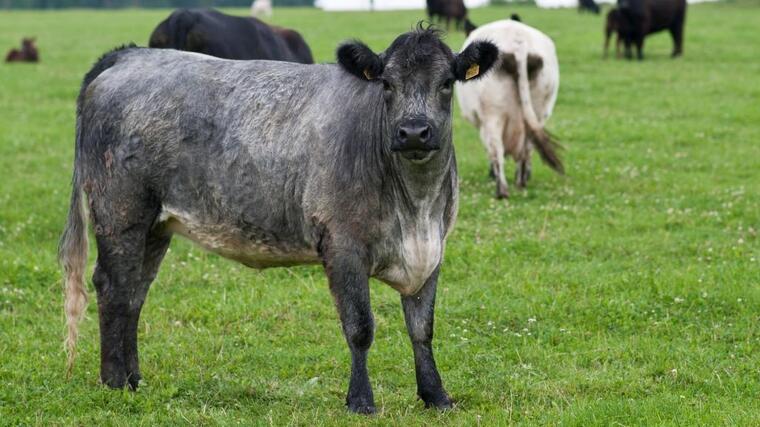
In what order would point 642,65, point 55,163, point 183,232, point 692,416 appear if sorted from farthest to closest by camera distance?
1. point 642,65
2. point 55,163
3. point 183,232
4. point 692,416

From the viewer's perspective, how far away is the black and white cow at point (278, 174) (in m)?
6.46

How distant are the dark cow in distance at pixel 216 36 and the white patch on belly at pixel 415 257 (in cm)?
675

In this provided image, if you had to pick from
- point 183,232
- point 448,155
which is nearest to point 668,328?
point 448,155

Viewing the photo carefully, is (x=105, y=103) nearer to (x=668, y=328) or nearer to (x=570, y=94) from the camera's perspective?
(x=668, y=328)

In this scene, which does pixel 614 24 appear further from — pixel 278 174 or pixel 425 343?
pixel 278 174

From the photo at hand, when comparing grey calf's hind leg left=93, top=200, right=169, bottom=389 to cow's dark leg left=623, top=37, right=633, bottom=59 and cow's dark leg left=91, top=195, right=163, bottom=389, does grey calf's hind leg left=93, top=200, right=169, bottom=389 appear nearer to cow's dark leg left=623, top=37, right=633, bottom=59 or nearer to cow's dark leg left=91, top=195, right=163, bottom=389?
cow's dark leg left=91, top=195, right=163, bottom=389

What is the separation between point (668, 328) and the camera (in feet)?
27.4

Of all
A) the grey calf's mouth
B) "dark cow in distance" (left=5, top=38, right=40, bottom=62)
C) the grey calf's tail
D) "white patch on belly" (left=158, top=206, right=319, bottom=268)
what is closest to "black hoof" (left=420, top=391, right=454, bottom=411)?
"white patch on belly" (left=158, top=206, right=319, bottom=268)

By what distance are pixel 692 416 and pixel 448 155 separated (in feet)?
6.63

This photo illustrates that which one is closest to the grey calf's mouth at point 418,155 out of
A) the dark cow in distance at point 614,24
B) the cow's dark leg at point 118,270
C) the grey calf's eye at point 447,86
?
the grey calf's eye at point 447,86

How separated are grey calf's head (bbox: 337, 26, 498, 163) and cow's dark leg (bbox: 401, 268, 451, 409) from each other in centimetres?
99

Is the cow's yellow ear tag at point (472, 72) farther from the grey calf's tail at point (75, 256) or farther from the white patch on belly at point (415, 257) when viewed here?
the grey calf's tail at point (75, 256)

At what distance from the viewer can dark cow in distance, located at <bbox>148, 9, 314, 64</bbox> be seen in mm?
12836

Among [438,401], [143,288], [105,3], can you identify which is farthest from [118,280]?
[105,3]
